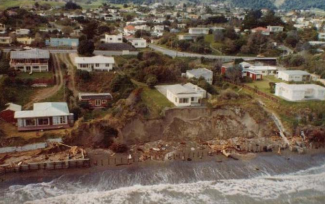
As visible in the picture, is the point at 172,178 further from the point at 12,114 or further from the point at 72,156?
the point at 12,114

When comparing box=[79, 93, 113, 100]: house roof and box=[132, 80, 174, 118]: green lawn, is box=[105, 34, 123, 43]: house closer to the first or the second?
box=[132, 80, 174, 118]: green lawn

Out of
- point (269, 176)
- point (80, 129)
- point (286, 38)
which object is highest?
point (286, 38)

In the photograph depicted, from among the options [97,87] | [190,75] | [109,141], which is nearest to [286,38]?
[190,75]

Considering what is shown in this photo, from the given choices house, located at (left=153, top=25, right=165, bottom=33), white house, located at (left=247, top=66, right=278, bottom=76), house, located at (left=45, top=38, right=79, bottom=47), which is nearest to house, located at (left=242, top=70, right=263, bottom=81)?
white house, located at (left=247, top=66, right=278, bottom=76)

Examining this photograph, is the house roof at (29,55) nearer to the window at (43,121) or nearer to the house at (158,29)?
the window at (43,121)

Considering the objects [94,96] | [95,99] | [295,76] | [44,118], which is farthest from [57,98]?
[295,76]

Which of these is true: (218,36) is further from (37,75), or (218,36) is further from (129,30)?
(37,75)
